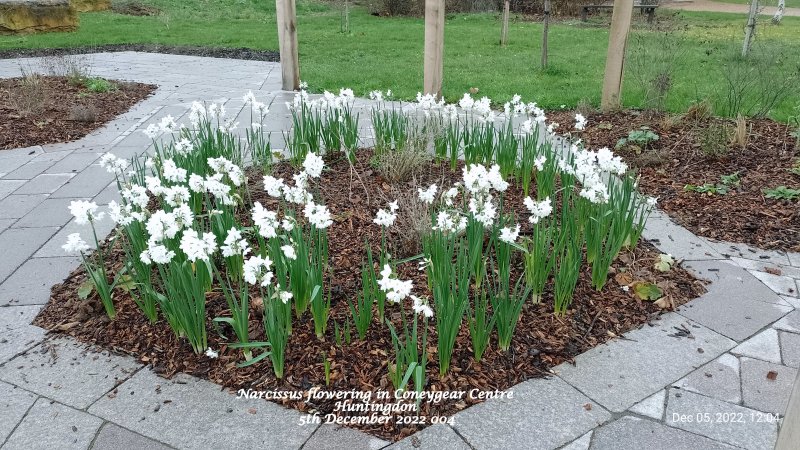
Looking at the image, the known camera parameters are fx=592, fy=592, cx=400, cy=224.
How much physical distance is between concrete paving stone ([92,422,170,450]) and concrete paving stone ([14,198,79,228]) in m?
2.19

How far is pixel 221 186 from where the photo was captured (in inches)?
111

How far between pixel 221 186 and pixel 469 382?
4.79ft

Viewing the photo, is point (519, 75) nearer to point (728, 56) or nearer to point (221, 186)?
point (728, 56)

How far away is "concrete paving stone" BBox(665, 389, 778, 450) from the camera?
2082 millimetres

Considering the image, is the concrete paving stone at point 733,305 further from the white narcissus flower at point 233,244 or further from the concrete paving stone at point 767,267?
the white narcissus flower at point 233,244

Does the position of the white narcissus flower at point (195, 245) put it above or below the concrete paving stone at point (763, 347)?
above

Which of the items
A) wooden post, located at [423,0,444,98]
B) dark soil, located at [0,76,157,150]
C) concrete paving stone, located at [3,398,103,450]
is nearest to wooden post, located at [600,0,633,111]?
wooden post, located at [423,0,444,98]

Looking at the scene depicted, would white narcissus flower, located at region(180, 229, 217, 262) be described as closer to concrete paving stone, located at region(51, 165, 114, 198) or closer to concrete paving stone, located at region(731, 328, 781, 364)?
concrete paving stone, located at region(731, 328, 781, 364)

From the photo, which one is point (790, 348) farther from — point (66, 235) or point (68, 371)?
point (66, 235)

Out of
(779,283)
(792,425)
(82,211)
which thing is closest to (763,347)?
(779,283)

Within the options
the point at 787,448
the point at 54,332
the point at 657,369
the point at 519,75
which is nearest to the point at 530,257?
the point at 657,369

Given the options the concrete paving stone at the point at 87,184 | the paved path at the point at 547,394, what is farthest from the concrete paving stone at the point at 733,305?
the concrete paving stone at the point at 87,184

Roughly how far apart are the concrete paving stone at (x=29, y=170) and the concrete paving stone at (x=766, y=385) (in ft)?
16.5

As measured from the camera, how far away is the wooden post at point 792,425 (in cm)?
137
